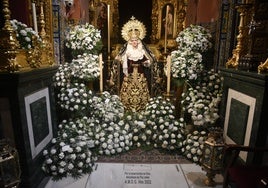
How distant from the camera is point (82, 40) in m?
4.22

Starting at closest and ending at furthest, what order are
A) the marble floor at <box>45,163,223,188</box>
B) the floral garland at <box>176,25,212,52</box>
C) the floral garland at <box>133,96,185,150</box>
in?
the marble floor at <box>45,163,223,188</box>, the floral garland at <box>133,96,185,150</box>, the floral garland at <box>176,25,212,52</box>

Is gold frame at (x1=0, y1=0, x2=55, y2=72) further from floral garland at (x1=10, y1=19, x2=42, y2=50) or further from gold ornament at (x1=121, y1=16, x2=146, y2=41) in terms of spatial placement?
gold ornament at (x1=121, y1=16, x2=146, y2=41)

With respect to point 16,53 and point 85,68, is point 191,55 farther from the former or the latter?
point 16,53

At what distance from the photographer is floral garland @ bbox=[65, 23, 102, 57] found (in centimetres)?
420

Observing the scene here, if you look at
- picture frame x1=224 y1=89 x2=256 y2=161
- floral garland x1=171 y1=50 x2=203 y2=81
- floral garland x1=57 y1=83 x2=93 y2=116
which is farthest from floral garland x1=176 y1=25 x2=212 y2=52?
floral garland x1=57 y1=83 x2=93 y2=116

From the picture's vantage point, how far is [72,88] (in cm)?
372

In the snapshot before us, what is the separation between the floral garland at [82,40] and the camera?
4.20 metres

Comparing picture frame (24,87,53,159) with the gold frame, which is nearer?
the gold frame

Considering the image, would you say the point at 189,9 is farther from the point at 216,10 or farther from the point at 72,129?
the point at 72,129

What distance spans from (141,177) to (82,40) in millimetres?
2804

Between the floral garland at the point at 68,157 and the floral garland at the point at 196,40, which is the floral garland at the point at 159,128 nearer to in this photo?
the floral garland at the point at 68,157

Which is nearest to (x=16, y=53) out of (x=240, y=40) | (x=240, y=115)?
(x=240, y=115)

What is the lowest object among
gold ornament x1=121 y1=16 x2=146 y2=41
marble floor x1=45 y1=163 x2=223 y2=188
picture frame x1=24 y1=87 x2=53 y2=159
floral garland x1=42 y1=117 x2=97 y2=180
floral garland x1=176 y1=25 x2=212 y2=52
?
marble floor x1=45 y1=163 x2=223 y2=188

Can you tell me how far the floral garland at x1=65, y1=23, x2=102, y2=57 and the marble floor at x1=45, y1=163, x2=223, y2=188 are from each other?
230 cm
